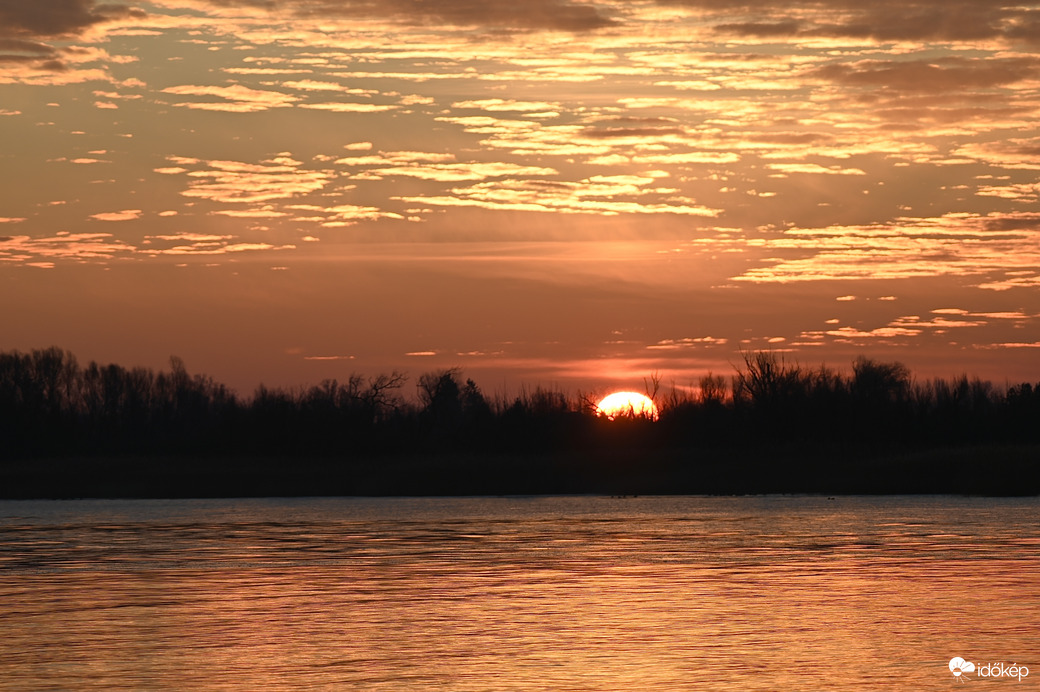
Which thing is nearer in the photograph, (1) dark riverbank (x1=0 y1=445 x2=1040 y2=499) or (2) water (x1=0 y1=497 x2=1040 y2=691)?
(2) water (x1=0 y1=497 x2=1040 y2=691)

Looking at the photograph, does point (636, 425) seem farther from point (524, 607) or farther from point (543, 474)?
point (524, 607)

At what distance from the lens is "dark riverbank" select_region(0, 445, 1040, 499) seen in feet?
263

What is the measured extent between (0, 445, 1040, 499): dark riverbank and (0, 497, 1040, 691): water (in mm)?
29113

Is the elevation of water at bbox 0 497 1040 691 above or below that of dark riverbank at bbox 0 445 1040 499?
above

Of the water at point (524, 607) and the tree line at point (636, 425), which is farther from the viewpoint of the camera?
the tree line at point (636, 425)

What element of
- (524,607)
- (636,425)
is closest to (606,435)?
(636,425)

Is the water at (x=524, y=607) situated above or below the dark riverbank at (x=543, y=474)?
above

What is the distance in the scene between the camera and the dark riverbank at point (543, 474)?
80125 mm

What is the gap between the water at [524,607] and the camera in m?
18.9

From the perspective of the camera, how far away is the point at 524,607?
85.6 ft

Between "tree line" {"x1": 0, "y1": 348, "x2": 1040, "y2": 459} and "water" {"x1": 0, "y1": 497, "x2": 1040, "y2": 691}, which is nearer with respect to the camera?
"water" {"x1": 0, "y1": 497, "x2": 1040, "y2": 691}

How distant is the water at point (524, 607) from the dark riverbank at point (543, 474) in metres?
29.1

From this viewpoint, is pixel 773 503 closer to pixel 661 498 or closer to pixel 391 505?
pixel 661 498

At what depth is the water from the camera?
61.9 ft
